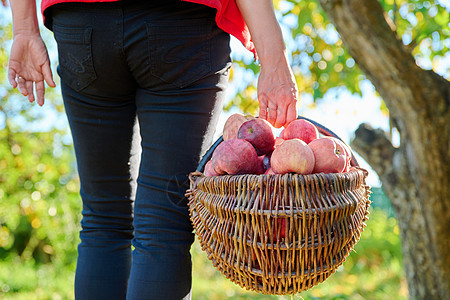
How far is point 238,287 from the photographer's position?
12.5ft

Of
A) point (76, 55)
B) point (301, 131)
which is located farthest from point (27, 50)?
point (301, 131)

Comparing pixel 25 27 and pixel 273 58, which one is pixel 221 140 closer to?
pixel 273 58

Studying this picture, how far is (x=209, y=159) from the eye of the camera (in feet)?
4.47

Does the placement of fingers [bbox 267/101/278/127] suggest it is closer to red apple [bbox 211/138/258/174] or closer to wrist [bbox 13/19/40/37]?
red apple [bbox 211/138/258/174]

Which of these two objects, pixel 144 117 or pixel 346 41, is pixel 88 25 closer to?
pixel 144 117

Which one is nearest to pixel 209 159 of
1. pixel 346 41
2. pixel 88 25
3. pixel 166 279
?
pixel 166 279

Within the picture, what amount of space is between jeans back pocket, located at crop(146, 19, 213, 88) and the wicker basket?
0.26 m

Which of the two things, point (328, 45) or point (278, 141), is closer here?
point (278, 141)

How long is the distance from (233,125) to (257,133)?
149 millimetres

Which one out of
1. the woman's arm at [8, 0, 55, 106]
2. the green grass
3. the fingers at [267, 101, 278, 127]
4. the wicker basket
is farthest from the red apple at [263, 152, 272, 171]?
the green grass

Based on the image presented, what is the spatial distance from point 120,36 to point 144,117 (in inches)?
8.6

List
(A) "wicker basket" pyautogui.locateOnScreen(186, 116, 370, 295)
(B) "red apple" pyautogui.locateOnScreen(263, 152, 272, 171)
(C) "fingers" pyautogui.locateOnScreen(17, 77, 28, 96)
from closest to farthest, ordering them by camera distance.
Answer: (A) "wicker basket" pyautogui.locateOnScreen(186, 116, 370, 295) → (B) "red apple" pyautogui.locateOnScreen(263, 152, 272, 171) → (C) "fingers" pyautogui.locateOnScreen(17, 77, 28, 96)

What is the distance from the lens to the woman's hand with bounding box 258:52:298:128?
133cm

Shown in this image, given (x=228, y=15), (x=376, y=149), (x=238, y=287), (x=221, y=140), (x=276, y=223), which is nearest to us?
(x=276, y=223)
